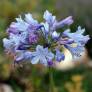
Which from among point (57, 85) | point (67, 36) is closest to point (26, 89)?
point (57, 85)

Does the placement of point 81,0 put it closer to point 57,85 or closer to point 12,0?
point 12,0

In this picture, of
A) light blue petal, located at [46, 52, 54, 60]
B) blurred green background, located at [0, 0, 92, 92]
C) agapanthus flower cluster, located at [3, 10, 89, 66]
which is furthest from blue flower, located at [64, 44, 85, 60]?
blurred green background, located at [0, 0, 92, 92]

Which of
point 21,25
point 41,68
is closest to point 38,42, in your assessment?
point 21,25

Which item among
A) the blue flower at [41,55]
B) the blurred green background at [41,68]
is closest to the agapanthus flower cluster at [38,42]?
the blue flower at [41,55]

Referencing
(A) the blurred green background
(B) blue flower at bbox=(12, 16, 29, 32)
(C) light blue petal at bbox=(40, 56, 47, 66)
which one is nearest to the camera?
(C) light blue petal at bbox=(40, 56, 47, 66)

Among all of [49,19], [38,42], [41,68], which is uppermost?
[49,19]

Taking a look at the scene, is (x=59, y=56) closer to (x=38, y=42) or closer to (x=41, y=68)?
(x=38, y=42)

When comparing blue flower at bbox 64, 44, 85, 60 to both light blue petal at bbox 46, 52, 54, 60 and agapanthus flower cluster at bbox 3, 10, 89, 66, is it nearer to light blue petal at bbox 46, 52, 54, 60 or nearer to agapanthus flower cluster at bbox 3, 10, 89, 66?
agapanthus flower cluster at bbox 3, 10, 89, 66

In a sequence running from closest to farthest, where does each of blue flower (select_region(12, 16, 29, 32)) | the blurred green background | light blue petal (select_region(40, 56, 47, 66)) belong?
light blue petal (select_region(40, 56, 47, 66)), blue flower (select_region(12, 16, 29, 32)), the blurred green background
